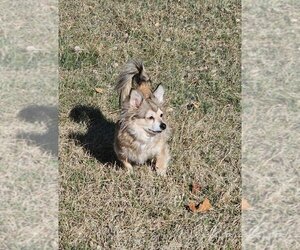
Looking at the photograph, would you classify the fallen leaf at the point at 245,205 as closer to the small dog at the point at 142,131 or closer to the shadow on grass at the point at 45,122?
the small dog at the point at 142,131

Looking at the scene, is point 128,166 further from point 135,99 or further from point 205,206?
point 205,206

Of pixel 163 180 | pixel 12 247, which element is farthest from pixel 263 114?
pixel 12 247

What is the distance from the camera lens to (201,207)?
5832 millimetres

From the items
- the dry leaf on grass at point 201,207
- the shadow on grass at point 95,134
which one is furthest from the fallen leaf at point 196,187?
the shadow on grass at point 95,134

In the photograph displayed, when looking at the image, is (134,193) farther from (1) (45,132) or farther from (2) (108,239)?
(1) (45,132)

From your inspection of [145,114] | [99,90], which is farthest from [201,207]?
[99,90]

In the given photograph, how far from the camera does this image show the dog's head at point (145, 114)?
5.96 metres

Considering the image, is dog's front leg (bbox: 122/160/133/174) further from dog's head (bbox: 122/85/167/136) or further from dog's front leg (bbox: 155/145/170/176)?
dog's head (bbox: 122/85/167/136)

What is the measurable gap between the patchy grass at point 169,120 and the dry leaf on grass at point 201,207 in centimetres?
6

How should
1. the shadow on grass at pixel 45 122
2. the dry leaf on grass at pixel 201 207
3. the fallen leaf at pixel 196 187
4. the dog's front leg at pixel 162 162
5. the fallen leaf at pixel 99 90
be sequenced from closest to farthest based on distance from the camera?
the dry leaf on grass at pixel 201 207
the fallen leaf at pixel 196 187
the dog's front leg at pixel 162 162
the shadow on grass at pixel 45 122
the fallen leaf at pixel 99 90

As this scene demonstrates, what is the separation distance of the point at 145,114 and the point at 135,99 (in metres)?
0.17

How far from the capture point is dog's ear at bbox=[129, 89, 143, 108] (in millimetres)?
5902

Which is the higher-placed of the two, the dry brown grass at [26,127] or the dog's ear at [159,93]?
the dog's ear at [159,93]

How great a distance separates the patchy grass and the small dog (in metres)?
0.14
